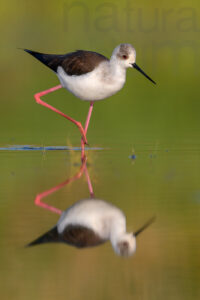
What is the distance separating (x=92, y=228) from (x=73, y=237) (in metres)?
0.22

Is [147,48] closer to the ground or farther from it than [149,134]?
farther from it

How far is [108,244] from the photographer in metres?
4.76

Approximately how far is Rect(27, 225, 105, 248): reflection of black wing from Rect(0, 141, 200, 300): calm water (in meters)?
0.06

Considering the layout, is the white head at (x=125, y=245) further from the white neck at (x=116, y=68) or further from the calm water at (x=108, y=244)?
the white neck at (x=116, y=68)

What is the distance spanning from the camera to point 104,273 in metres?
4.16

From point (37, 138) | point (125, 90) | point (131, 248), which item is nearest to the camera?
point (131, 248)

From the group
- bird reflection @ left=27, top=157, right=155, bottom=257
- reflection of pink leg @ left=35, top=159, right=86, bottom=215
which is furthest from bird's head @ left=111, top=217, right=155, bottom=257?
reflection of pink leg @ left=35, top=159, right=86, bottom=215

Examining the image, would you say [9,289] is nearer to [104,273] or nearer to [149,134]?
[104,273]

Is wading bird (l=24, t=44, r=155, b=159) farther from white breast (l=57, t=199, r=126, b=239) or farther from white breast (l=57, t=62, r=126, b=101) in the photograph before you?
white breast (l=57, t=199, r=126, b=239)

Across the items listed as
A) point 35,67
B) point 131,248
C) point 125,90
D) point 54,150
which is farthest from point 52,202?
point 35,67

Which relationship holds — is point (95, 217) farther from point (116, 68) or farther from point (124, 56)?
point (124, 56)

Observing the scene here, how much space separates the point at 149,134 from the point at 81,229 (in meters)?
5.57

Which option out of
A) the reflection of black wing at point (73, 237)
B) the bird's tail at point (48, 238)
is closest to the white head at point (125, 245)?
the reflection of black wing at point (73, 237)

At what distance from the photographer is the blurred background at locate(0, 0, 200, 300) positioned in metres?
4.18
